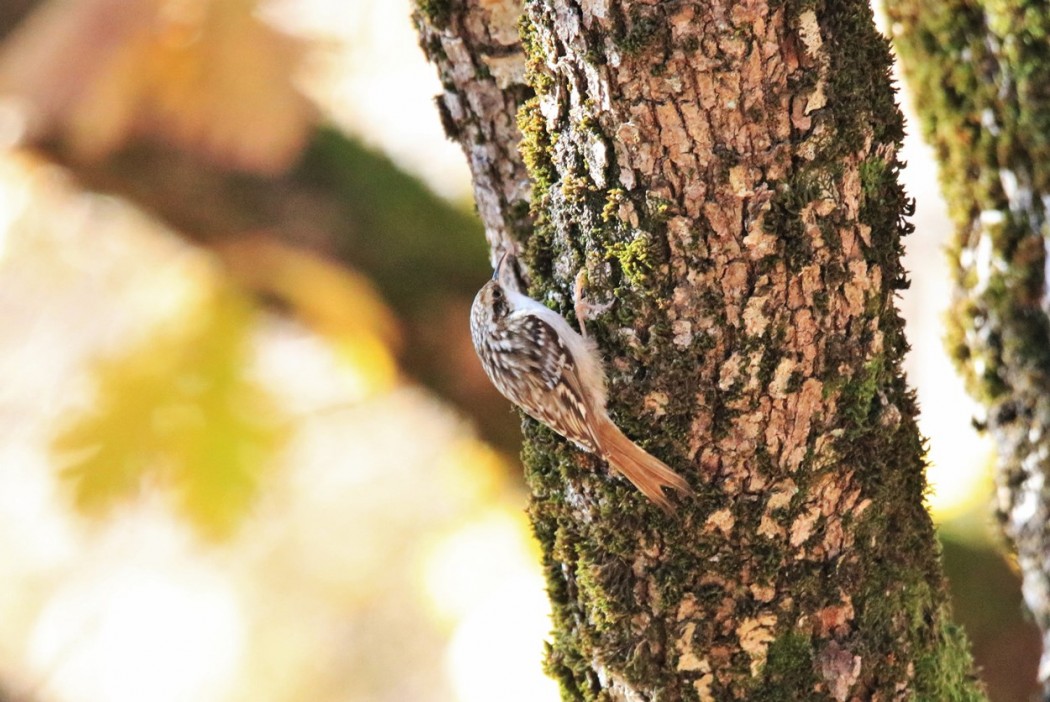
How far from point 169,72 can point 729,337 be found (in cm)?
193

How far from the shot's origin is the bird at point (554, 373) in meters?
1.74

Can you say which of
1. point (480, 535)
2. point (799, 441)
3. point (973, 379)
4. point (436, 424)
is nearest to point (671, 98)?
point (799, 441)

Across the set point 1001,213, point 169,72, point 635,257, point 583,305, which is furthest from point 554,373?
point 169,72

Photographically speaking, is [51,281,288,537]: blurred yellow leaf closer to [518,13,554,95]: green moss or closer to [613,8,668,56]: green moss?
[518,13,554,95]: green moss

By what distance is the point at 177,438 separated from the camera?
117 inches

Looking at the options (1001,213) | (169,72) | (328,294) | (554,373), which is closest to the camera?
(554,373)

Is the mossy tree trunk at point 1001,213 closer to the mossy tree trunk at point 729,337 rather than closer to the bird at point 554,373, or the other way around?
the mossy tree trunk at point 729,337

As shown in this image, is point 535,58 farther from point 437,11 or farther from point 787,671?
point 787,671

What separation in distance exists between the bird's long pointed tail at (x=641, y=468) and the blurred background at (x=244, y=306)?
62cm

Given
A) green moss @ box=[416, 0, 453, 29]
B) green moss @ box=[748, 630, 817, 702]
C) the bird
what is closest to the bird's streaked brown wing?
the bird

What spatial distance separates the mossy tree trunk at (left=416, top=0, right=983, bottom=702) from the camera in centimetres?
156

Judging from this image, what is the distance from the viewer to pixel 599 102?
1.60 meters

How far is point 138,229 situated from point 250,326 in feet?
2.87

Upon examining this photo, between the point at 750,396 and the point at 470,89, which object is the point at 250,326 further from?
the point at 750,396
